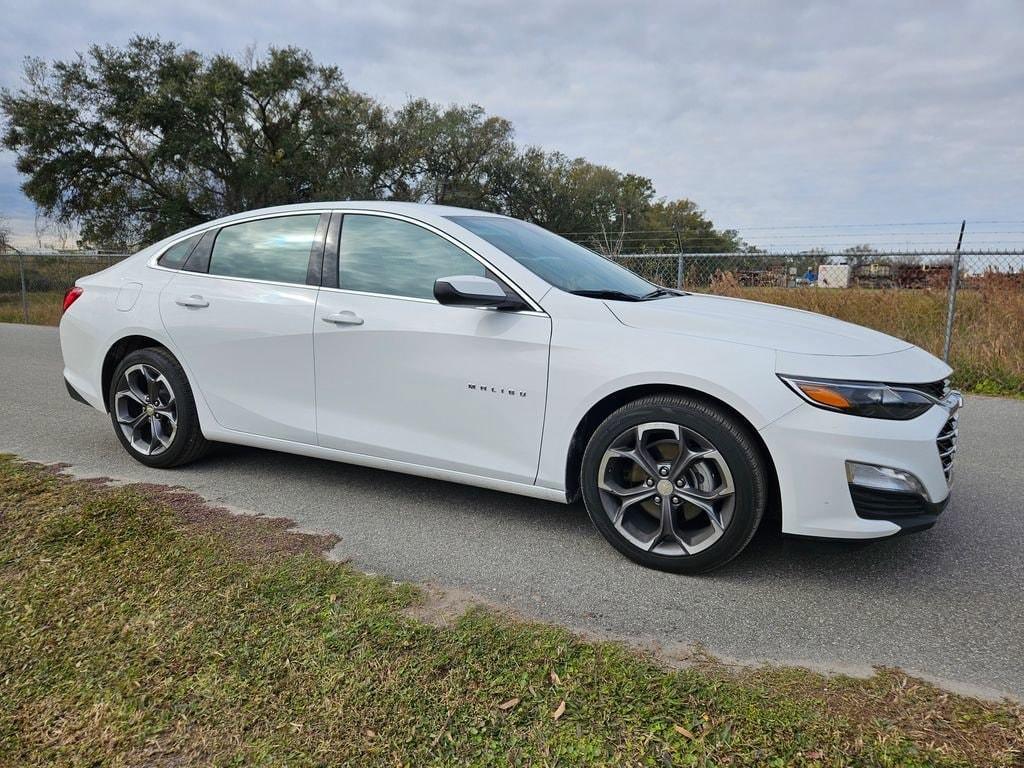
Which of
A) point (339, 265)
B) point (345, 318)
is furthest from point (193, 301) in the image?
point (345, 318)

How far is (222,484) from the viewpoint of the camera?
4074mm

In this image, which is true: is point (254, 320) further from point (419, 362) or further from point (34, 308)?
point (34, 308)

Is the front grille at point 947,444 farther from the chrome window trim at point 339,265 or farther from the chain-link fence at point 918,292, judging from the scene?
the chain-link fence at point 918,292

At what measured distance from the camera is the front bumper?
268 cm

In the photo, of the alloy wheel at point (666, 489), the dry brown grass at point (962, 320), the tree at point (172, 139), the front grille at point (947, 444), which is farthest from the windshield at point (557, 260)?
the tree at point (172, 139)

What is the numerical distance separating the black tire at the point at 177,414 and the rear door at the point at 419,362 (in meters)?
0.98

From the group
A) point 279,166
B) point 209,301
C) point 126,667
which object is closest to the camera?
point 126,667

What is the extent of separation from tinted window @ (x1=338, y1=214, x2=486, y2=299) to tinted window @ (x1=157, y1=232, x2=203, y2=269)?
108 cm

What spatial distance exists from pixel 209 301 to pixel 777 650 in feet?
10.9

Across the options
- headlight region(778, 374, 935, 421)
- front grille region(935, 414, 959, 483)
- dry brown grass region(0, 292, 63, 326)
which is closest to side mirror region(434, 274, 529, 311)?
headlight region(778, 374, 935, 421)

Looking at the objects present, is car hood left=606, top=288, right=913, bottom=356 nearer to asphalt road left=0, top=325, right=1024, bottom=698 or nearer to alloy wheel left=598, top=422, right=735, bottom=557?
alloy wheel left=598, top=422, right=735, bottom=557

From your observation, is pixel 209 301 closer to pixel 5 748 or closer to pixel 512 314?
pixel 512 314

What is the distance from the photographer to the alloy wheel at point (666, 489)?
288cm

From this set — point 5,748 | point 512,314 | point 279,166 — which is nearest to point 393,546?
point 512,314
